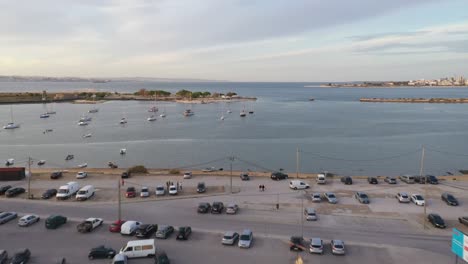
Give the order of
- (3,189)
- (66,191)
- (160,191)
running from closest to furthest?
(66,191), (160,191), (3,189)

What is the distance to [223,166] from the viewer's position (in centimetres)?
4012

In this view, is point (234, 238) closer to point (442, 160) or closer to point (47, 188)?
point (47, 188)

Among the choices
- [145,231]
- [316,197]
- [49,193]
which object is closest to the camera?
[145,231]

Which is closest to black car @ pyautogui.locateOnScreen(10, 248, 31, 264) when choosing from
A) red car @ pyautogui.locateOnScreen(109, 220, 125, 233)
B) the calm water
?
red car @ pyautogui.locateOnScreen(109, 220, 125, 233)

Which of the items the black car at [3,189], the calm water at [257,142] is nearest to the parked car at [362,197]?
the calm water at [257,142]

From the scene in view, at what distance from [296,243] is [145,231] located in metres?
6.62

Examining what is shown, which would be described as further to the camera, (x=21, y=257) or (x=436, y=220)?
(x=436, y=220)

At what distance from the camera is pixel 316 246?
15180 mm

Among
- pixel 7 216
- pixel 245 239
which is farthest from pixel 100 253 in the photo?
pixel 7 216

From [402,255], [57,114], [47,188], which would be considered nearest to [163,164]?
[47,188]

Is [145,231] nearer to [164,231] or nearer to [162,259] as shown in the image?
[164,231]

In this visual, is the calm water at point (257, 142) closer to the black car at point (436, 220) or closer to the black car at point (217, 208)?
the black car at point (436, 220)

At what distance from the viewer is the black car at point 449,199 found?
2167cm

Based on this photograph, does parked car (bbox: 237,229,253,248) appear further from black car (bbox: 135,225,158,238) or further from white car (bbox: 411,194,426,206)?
white car (bbox: 411,194,426,206)
